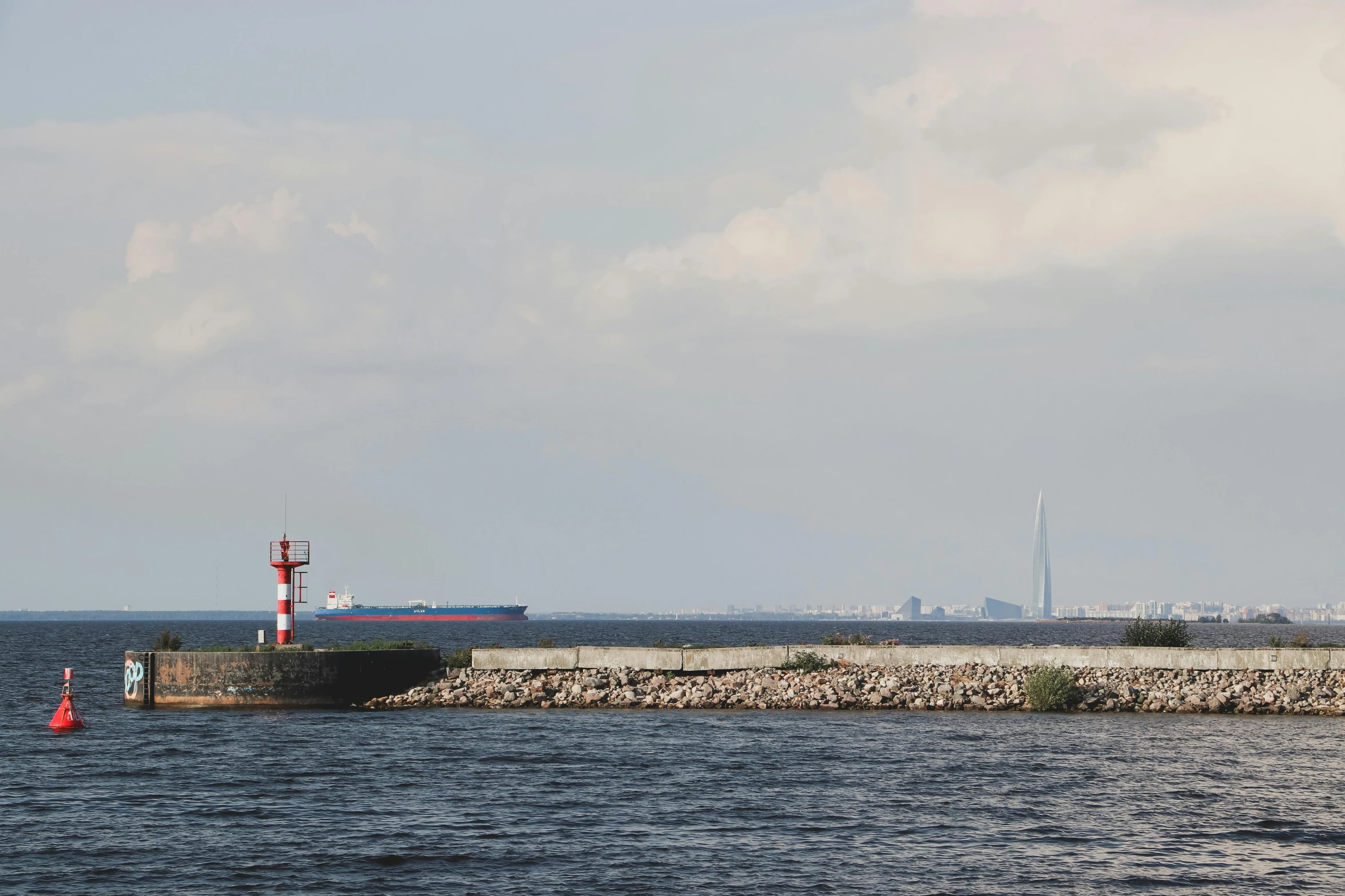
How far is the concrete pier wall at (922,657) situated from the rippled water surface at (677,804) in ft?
13.6

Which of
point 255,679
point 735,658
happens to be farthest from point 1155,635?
point 255,679

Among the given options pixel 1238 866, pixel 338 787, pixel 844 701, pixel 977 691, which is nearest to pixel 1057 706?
pixel 977 691

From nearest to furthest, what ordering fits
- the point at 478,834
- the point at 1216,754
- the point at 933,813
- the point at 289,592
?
the point at 478,834, the point at 933,813, the point at 1216,754, the point at 289,592

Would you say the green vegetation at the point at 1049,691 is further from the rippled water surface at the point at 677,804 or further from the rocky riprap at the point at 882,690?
the rippled water surface at the point at 677,804

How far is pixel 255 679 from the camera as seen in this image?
4491 centimetres

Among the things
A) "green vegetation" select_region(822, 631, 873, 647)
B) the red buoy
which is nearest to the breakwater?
"green vegetation" select_region(822, 631, 873, 647)

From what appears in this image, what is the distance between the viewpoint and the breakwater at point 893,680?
144 feet

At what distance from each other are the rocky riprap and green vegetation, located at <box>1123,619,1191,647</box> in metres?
9.08

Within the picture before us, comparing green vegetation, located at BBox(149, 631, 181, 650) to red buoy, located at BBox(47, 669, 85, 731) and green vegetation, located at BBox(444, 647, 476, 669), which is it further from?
green vegetation, located at BBox(444, 647, 476, 669)

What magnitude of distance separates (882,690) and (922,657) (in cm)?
381

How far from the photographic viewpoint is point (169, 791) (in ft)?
96.8

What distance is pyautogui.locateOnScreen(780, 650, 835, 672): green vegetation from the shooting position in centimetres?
4781

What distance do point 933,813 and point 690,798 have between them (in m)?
5.27

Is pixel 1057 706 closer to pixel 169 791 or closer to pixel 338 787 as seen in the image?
pixel 338 787
